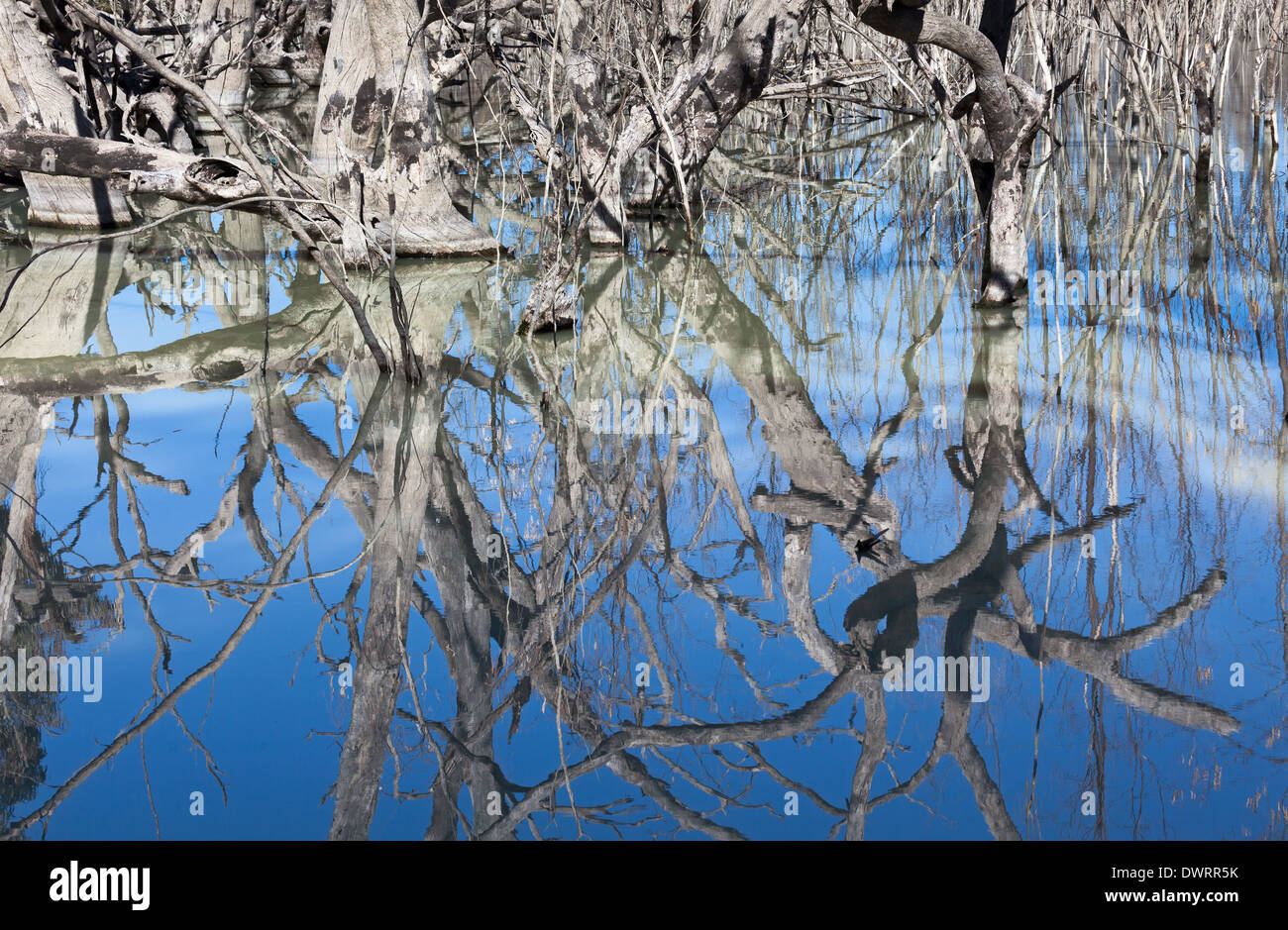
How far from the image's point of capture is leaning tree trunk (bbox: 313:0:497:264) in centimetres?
843

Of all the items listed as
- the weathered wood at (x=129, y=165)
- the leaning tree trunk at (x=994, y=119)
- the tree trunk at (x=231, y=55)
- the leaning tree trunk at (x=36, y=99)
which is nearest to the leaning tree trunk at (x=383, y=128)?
the weathered wood at (x=129, y=165)

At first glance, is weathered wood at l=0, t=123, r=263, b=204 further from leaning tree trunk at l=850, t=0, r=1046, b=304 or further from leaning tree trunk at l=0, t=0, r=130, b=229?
A: leaning tree trunk at l=850, t=0, r=1046, b=304

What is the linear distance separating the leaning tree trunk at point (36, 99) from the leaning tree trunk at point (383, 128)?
5.95 feet

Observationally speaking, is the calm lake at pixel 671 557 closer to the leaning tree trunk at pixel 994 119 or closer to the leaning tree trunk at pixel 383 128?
the leaning tree trunk at pixel 994 119

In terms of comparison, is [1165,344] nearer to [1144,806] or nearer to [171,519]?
[1144,806]

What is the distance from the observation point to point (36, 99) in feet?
29.1

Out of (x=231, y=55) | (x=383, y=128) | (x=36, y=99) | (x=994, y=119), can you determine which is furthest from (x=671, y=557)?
(x=231, y=55)

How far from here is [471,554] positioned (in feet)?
13.5

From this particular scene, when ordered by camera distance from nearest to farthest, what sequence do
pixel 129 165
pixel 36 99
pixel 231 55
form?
pixel 129 165 < pixel 36 99 < pixel 231 55

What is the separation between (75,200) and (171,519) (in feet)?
19.5

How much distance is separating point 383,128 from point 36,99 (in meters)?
2.43

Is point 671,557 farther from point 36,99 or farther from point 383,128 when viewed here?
point 36,99

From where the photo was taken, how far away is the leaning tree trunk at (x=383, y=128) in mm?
8430

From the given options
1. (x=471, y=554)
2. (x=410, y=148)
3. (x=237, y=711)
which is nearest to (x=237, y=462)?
(x=471, y=554)
